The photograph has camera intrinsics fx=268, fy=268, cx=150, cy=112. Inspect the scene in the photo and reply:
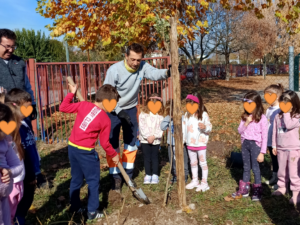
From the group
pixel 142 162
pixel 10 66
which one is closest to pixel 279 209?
pixel 142 162

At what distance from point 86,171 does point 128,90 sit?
1332 mm

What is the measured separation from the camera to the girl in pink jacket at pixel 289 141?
11.2ft

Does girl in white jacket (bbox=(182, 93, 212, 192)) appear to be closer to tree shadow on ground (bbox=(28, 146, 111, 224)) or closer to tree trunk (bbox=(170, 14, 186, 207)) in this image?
tree trunk (bbox=(170, 14, 186, 207))

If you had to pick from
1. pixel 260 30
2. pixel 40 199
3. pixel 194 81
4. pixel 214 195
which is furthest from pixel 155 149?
pixel 260 30

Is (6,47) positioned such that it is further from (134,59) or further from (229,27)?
(229,27)

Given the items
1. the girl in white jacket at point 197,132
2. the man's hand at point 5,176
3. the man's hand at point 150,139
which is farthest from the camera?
the man's hand at point 150,139

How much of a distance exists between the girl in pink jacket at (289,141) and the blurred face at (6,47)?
3.65 meters

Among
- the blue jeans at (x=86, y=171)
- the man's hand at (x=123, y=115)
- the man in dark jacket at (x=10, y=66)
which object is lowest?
the blue jeans at (x=86, y=171)

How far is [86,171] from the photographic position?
3.07 m

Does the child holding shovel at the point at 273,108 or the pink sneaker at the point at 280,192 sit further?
the child holding shovel at the point at 273,108

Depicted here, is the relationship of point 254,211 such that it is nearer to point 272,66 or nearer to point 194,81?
point 194,81

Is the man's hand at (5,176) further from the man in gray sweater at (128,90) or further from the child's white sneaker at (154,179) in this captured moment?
the child's white sneaker at (154,179)

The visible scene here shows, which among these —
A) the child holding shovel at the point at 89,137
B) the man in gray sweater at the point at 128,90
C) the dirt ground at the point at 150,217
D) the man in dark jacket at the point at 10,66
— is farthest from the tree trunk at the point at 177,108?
the man in dark jacket at the point at 10,66

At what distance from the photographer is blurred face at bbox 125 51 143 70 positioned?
3.53 metres
